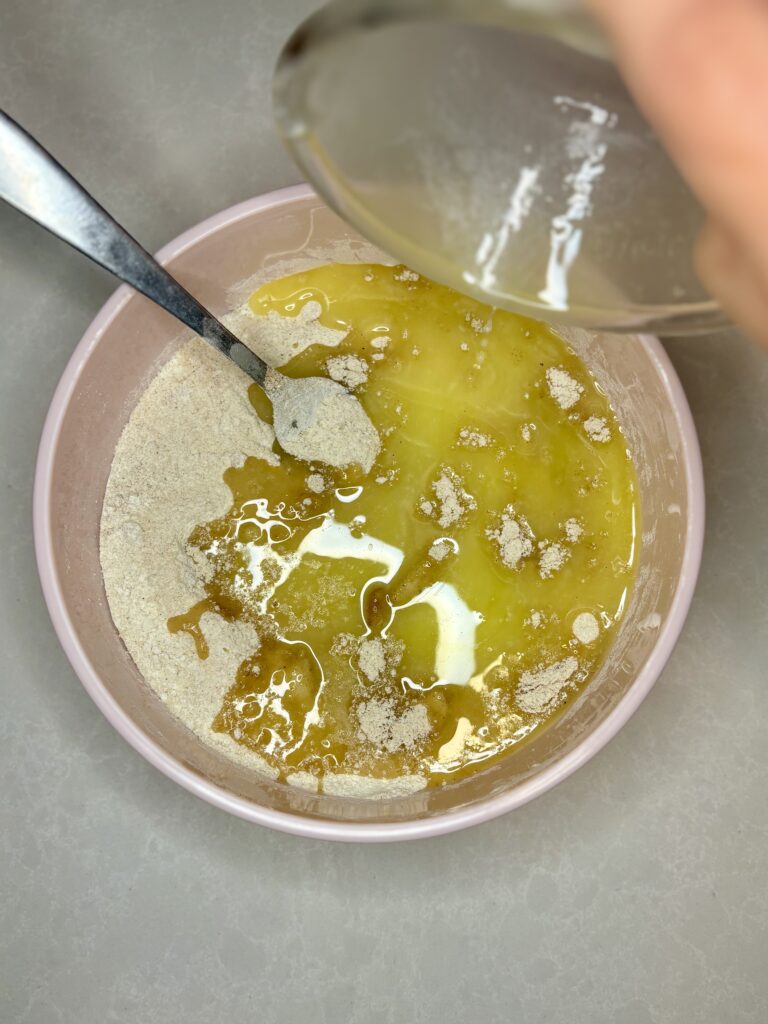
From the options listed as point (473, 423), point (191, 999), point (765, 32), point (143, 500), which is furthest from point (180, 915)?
point (765, 32)

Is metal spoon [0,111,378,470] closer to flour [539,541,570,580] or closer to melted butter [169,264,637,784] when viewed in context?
melted butter [169,264,637,784]

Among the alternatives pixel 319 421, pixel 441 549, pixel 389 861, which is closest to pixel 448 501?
pixel 441 549

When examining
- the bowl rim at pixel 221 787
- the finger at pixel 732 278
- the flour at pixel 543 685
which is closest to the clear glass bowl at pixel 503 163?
the finger at pixel 732 278

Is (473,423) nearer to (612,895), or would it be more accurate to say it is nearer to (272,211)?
(272,211)

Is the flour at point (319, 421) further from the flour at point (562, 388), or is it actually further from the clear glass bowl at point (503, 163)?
the clear glass bowl at point (503, 163)

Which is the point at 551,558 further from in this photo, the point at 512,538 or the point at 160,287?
the point at 160,287
